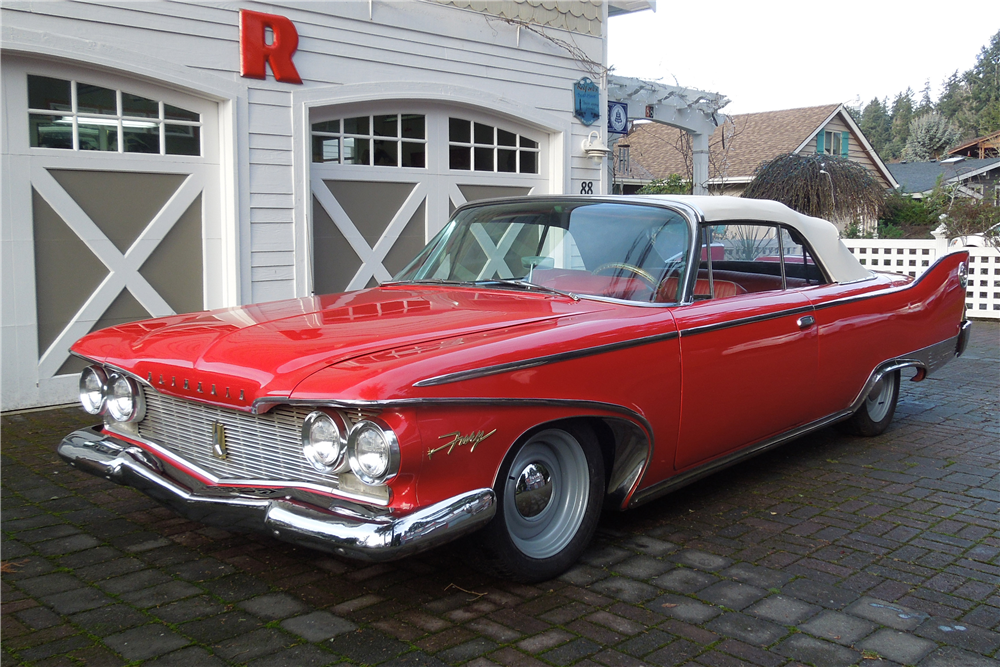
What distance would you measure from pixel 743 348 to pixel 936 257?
30.5ft

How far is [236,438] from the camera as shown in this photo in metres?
2.97

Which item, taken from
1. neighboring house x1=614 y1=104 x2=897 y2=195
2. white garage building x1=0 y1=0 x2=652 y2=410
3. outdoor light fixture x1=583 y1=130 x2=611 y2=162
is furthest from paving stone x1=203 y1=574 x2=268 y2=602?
neighboring house x1=614 y1=104 x2=897 y2=195

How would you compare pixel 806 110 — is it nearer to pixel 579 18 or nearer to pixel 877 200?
pixel 877 200

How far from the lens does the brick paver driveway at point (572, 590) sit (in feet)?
8.94

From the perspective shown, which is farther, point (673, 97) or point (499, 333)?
point (673, 97)

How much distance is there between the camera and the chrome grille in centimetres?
280

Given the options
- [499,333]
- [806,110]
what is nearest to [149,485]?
[499,333]

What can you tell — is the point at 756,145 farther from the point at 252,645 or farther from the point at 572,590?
the point at 252,645

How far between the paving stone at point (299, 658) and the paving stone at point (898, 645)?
1680 millimetres

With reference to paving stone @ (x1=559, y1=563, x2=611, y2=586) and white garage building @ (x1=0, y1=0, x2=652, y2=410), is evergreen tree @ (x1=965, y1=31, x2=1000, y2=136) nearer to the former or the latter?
white garage building @ (x1=0, y1=0, x2=652, y2=410)

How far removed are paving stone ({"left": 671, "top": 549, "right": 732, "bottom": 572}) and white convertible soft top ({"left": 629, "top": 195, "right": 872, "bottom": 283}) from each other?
154 centimetres

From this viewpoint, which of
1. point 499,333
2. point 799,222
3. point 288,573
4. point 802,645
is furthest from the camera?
point 799,222

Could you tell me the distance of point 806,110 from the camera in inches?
1131

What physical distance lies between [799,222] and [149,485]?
3644 millimetres
